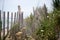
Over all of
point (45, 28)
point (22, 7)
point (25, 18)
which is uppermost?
point (22, 7)

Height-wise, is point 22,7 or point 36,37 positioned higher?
point 22,7

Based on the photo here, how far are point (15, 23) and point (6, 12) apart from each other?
168 mm

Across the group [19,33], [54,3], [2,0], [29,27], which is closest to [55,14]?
[54,3]

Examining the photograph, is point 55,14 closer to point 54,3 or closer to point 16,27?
point 54,3

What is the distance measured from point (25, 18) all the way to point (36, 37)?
0.86 feet

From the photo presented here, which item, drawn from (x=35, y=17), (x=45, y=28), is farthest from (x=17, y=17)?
(x=45, y=28)

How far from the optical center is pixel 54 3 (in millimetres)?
2059

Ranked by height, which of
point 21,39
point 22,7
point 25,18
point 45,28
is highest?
point 22,7

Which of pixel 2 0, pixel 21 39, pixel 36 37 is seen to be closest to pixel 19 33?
pixel 21 39

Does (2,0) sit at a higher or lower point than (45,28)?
higher

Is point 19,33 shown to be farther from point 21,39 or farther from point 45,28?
point 45,28

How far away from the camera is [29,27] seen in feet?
6.57

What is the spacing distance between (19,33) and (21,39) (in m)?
0.08

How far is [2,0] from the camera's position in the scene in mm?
2023
